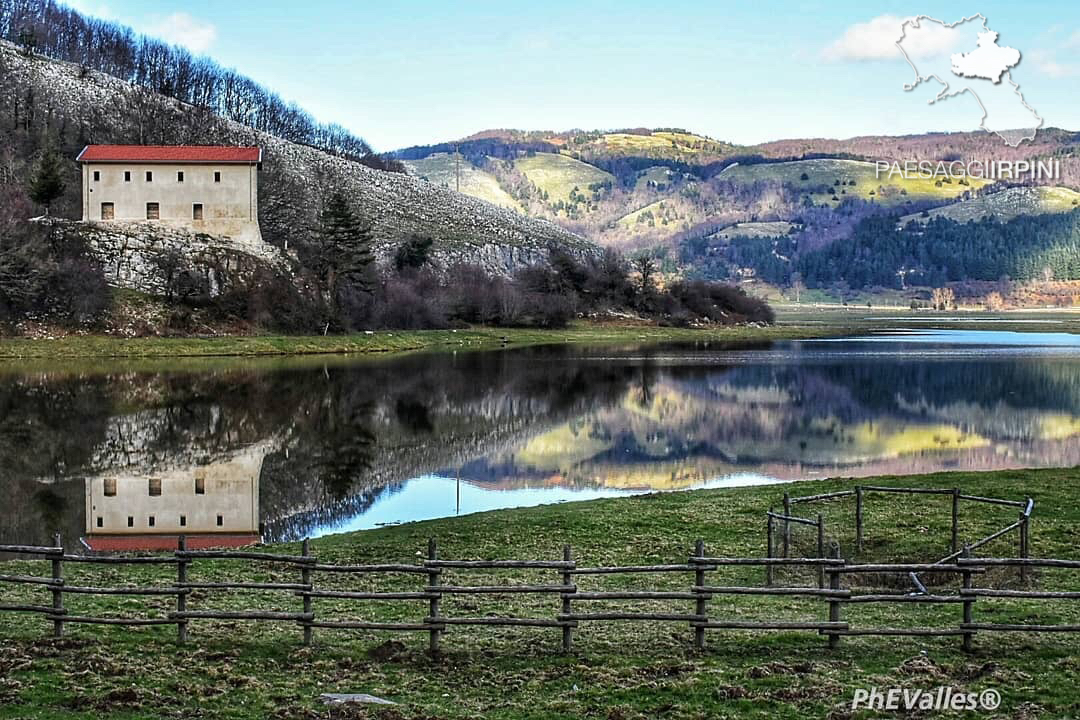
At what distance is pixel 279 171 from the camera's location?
395 feet

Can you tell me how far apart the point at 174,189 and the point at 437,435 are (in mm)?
57185

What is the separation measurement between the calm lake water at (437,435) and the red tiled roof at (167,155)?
2620cm

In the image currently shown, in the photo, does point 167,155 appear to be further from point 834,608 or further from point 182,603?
point 834,608

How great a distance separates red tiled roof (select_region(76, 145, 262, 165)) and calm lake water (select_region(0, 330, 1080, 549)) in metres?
26.2

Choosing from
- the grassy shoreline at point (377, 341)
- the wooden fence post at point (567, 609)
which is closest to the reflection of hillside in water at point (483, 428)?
the grassy shoreline at point (377, 341)

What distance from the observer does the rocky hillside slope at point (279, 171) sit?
115062mm

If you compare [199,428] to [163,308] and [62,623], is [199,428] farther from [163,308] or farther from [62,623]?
[163,308]

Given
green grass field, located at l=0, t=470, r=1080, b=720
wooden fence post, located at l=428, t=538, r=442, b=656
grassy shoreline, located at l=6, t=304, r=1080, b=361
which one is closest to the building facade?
grassy shoreline, located at l=6, t=304, r=1080, b=361

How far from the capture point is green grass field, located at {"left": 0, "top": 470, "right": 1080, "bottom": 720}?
11.3 m

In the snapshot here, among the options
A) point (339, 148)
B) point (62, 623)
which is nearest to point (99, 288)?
point (62, 623)

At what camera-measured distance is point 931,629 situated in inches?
521

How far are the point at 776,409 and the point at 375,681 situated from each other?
3703 cm

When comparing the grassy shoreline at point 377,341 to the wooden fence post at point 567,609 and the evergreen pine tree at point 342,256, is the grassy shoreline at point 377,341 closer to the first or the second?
the evergreen pine tree at point 342,256

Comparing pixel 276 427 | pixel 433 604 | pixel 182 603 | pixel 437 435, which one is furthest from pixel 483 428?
pixel 433 604
